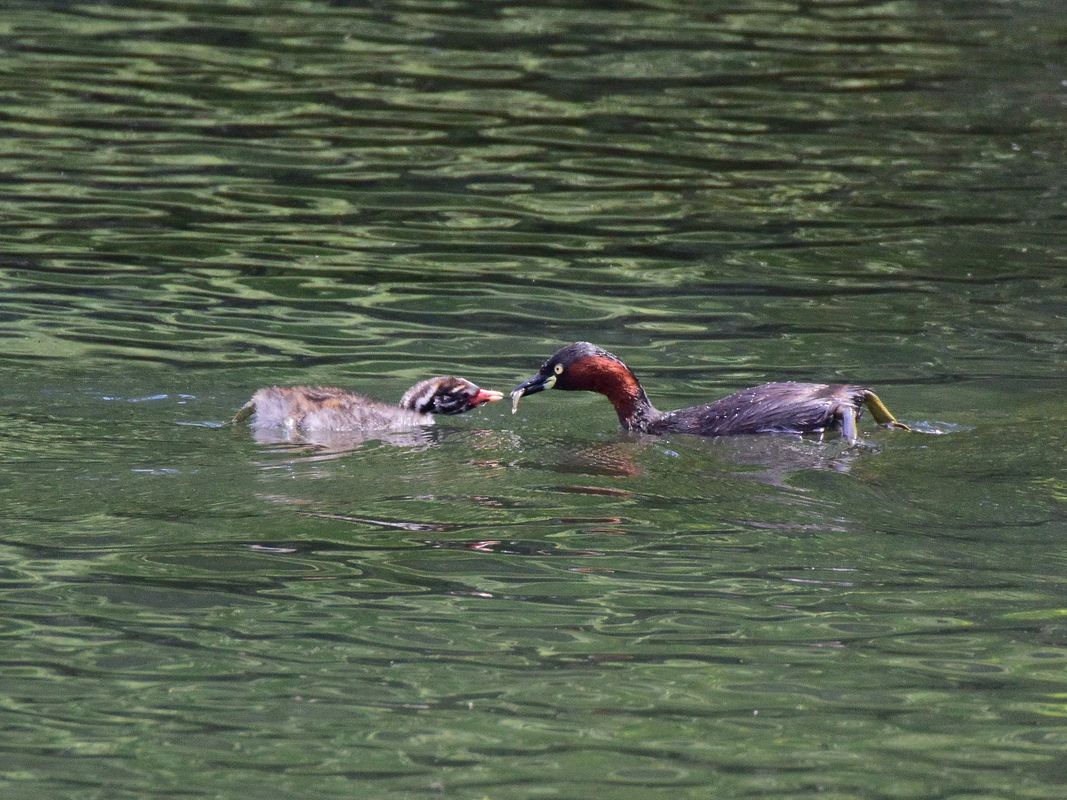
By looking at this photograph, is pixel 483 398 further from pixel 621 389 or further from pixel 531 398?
pixel 531 398

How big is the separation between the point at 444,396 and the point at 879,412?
2227 millimetres

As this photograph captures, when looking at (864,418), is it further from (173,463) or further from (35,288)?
(35,288)

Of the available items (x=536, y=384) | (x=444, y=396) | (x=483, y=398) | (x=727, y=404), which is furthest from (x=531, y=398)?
(x=727, y=404)

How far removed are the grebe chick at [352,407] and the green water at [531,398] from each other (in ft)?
0.54

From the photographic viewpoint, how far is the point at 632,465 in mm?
8906

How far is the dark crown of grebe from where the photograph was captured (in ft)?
32.2

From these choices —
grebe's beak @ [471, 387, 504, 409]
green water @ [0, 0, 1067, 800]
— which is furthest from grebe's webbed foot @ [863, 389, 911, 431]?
grebe's beak @ [471, 387, 504, 409]

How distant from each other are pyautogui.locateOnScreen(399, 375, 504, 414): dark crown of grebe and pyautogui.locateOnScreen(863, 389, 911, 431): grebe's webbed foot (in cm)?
196

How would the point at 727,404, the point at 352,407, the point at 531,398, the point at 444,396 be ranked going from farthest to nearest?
the point at 531,398
the point at 444,396
the point at 727,404
the point at 352,407

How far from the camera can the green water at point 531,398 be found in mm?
5781

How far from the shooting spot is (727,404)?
9.59m

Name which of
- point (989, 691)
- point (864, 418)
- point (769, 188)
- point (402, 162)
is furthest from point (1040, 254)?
point (989, 691)

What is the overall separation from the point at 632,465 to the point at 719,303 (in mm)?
3563

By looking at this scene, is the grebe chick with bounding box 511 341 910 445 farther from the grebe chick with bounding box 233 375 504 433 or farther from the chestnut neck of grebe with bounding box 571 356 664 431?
the grebe chick with bounding box 233 375 504 433
